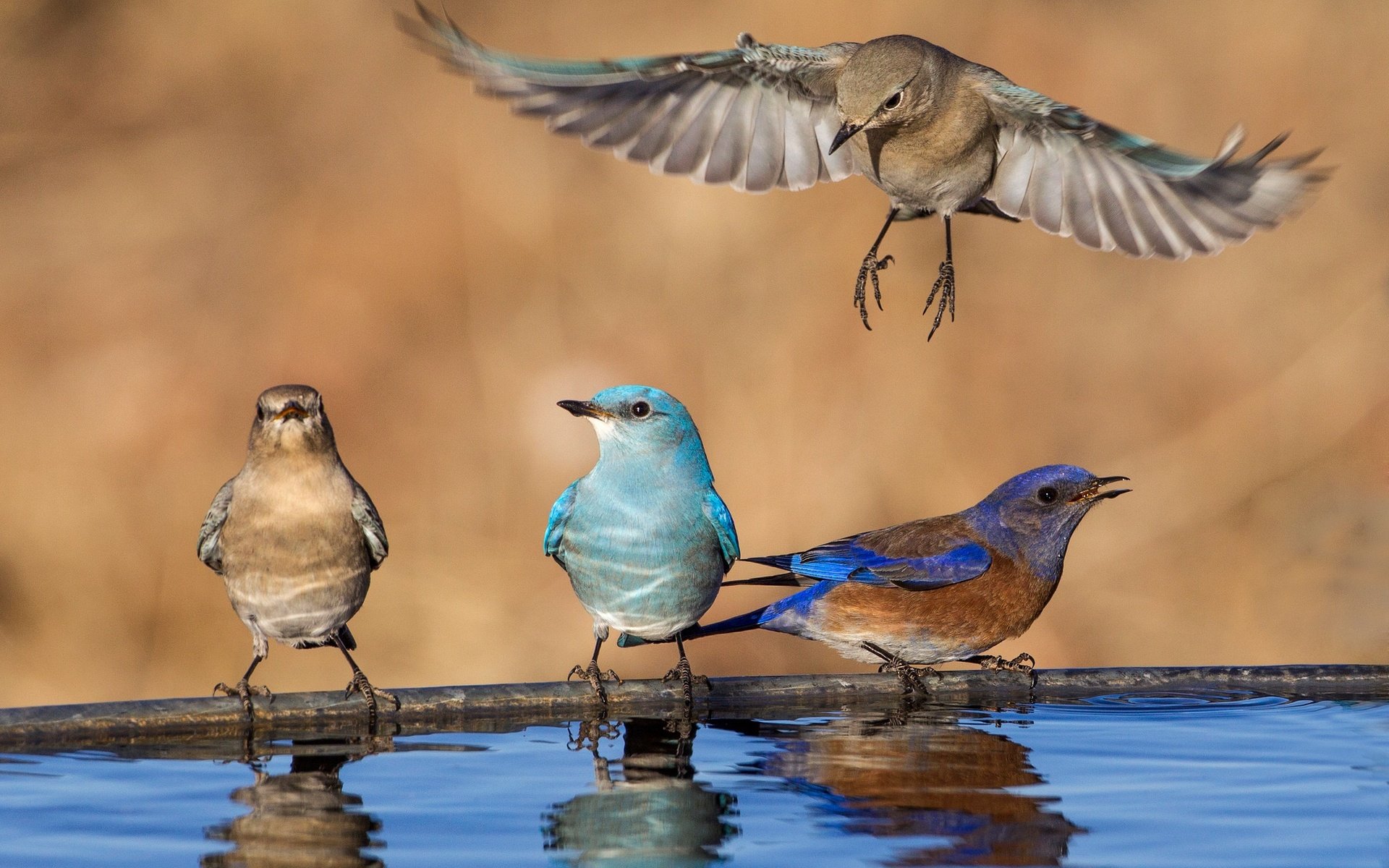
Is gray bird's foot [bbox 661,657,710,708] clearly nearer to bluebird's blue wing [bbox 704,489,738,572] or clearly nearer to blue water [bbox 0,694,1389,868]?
blue water [bbox 0,694,1389,868]

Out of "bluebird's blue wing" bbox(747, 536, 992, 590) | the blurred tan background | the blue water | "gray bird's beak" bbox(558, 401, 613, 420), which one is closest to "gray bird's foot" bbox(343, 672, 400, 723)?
the blue water

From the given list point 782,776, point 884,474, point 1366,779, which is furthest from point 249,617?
point 884,474

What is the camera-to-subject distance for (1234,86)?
12414mm

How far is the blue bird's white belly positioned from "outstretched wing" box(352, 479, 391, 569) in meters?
0.62

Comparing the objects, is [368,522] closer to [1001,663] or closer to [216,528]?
[216,528]

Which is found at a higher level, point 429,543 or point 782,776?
A: point 429,543

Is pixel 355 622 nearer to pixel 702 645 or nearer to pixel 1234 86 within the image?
pixel 702 645

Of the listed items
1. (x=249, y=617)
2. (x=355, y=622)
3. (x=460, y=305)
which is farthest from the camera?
(x=460, y=305)

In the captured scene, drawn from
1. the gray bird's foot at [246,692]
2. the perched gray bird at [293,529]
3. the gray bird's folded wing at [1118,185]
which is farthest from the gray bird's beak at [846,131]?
the gray bird's foot at [246,692]

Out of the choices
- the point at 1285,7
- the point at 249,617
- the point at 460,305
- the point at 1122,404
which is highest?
the point at 1285,7

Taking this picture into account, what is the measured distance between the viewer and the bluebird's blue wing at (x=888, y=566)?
6812 mm

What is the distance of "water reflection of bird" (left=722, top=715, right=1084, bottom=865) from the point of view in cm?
395

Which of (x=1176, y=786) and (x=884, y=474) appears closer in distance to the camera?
(x=1176, y=786)

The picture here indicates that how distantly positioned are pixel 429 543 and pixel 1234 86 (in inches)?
251
